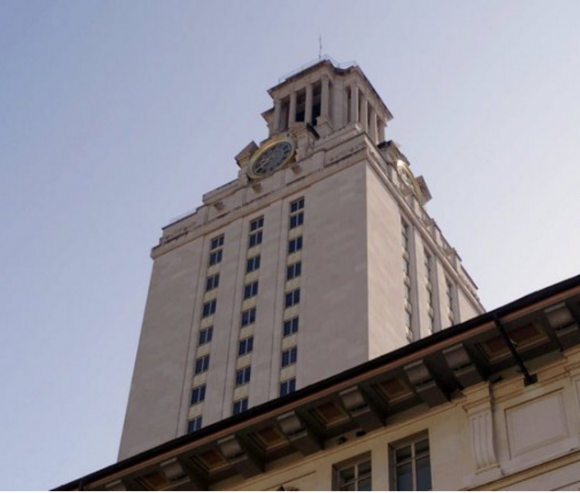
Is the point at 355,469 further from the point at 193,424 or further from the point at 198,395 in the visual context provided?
the point at 198,395

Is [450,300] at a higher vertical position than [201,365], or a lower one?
higher

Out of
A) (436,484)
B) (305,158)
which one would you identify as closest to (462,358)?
(436,484)

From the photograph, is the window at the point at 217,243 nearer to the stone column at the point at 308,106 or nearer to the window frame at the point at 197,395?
the window frame at the point at 197,395

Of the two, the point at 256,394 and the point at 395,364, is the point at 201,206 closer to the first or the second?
the point at 256,394

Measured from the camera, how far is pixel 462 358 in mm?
27562

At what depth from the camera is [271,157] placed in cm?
10950

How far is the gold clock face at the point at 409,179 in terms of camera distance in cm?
10625

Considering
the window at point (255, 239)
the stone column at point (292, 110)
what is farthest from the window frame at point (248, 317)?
the stone column at point (292, 110)

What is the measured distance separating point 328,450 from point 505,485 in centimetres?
522

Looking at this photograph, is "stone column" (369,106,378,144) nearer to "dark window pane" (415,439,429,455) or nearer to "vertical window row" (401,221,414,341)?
"vertical window row" (401,221,414,341)

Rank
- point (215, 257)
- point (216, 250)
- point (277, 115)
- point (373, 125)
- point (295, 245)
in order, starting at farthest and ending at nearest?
point (277, 115), point (373, 125), point (216, 250), point (215, 257), point (295, 245)

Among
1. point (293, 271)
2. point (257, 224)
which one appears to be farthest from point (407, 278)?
point (257, 224)

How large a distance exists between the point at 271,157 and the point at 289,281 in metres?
21.1

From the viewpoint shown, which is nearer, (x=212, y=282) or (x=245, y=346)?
(x=245, y=346)
